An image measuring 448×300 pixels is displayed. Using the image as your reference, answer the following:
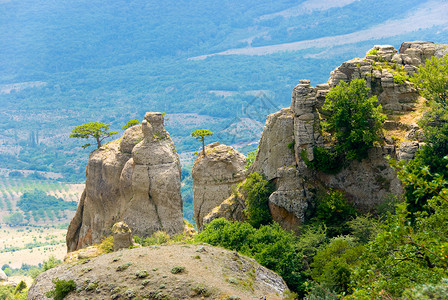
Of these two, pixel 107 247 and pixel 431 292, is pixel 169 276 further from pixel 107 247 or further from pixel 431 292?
pixel 431 292

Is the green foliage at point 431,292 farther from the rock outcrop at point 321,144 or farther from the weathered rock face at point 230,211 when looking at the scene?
the weathered rock face at point 230,211

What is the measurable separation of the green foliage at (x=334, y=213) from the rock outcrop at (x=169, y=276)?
10009 millimetres

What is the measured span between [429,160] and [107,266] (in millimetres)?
24155

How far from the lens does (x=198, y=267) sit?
112ft

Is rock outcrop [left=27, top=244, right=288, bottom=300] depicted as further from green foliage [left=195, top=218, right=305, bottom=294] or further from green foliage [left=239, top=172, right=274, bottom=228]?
green foliage [left=239, top=172, right=274, bottom=228]

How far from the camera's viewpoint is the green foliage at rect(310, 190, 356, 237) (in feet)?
153

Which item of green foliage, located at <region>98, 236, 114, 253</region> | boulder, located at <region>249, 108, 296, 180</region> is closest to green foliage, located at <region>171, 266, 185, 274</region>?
green foliage, located at <region>98, 236, 114, 253</region>

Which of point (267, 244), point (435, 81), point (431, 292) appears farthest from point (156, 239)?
point (431, 292)

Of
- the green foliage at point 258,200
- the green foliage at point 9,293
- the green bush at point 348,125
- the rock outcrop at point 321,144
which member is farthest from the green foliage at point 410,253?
the green foliage at point 9,293

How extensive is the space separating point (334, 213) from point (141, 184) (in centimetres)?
2225

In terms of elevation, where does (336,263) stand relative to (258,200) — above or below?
below

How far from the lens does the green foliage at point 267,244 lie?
138ft

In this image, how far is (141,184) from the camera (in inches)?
2338

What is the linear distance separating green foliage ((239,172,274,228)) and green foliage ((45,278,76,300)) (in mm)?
20942
